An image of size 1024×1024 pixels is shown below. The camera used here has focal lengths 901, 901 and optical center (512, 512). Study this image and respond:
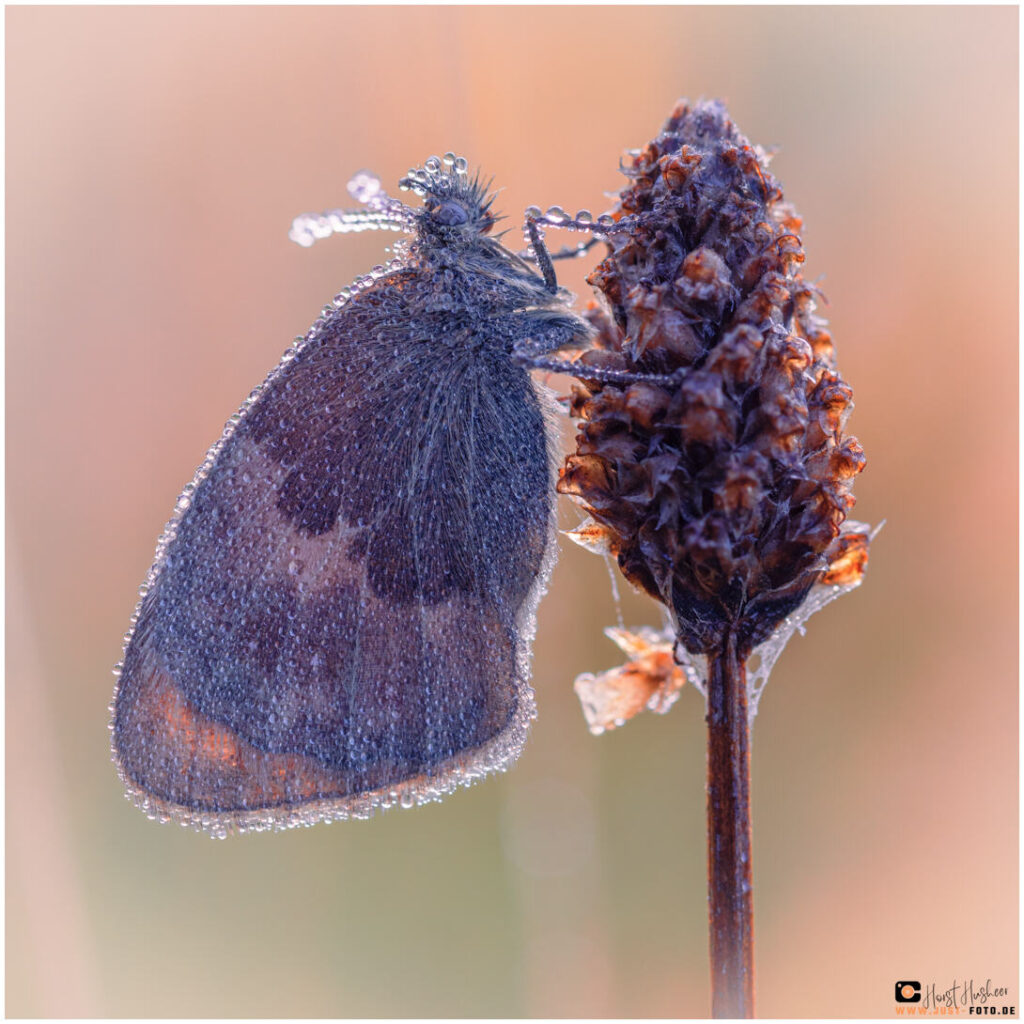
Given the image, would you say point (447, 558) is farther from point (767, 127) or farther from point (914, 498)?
point (767, 127)

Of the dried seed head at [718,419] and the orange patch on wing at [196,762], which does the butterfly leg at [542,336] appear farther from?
the orange patch on wing at [196,762]

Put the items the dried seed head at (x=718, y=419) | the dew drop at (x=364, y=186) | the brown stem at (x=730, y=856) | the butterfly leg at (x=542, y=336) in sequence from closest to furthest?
the brown stem at (x=730, y=856) < the dried seed head at (x=718, y=419) < the butterfly leg at (x=542, y=336) < the dew drop at (x=364, y=186)

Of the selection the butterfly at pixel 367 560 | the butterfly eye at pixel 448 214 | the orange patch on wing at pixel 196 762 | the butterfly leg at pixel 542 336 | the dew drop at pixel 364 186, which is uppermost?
the dew drop at pixel 364 186

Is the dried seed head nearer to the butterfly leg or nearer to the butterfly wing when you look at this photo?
the butterfly leg

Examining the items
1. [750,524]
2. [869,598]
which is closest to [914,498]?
[869,598]

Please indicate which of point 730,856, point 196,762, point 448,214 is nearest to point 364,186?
point 448,214

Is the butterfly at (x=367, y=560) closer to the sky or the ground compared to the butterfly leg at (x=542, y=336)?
closer to the ground

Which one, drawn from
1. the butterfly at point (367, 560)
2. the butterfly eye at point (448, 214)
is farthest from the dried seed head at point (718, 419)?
the butterfly eye at point (448, 214)
